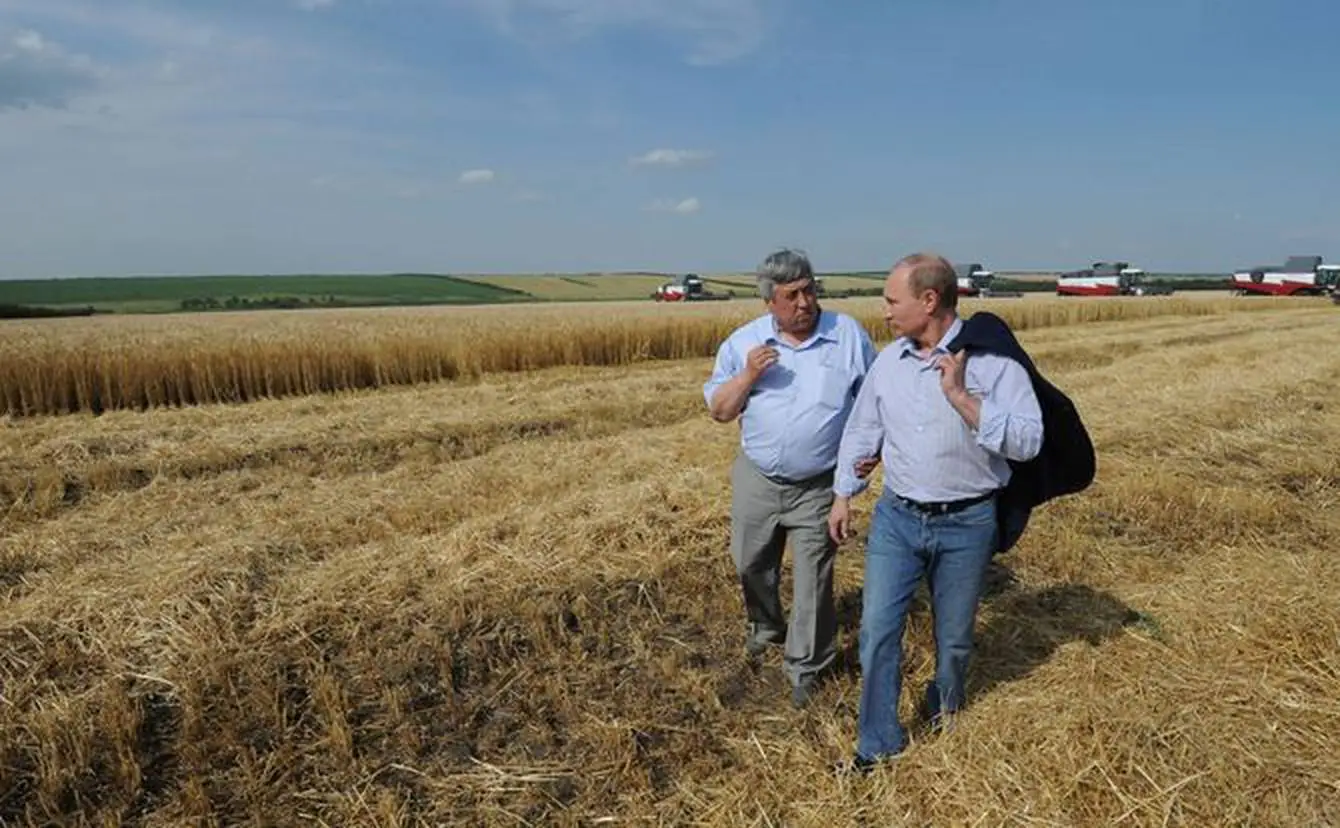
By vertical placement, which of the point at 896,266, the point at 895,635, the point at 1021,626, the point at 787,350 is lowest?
the point at 1021,626

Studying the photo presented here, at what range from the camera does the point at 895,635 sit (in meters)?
3.28

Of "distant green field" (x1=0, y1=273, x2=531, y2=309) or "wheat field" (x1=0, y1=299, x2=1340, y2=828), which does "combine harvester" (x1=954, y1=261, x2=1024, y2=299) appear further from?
"wheat field" (x1=0, y1=299, x2=1340, y2=828)

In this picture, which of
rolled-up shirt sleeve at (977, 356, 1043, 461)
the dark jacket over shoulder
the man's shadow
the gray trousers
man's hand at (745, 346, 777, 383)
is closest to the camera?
rolled-up shirt sleeve at (977, 356, 1043, 461)

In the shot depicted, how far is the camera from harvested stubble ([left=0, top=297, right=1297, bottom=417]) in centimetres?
1202

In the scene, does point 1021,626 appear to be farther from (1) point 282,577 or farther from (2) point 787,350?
(1) point 282,577

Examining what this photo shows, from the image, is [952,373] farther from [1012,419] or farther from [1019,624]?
[1019,624]

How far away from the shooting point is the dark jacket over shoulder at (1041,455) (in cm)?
309

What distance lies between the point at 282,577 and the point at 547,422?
19.9 feet

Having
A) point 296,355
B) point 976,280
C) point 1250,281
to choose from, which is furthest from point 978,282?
point 296,355

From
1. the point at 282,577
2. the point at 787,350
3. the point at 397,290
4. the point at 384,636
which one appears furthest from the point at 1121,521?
the point at 397,290

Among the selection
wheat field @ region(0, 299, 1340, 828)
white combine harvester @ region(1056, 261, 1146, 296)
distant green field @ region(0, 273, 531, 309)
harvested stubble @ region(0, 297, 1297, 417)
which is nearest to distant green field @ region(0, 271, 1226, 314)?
distant green field @ region(0, 273, 531, 309)

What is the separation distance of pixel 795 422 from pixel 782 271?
0.66 m

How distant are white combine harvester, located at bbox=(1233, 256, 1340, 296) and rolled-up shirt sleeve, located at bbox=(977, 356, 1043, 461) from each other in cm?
5773

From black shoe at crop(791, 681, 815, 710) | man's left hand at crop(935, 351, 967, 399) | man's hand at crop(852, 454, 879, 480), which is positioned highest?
man's left hand at crop(935, 351, 967, 399)
